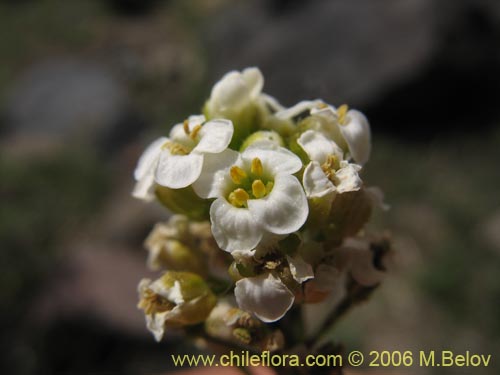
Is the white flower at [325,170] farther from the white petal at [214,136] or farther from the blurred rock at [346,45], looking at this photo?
the blurred rock at [346,45]

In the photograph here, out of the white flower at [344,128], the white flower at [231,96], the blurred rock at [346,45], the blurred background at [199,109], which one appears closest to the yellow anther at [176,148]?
the white flower at [231,96]

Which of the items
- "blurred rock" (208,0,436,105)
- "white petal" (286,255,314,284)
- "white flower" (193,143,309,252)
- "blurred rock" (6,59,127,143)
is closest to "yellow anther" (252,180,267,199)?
"white flower" (193,143,309,252)

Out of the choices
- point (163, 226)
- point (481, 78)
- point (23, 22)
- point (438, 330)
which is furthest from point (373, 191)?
point (23, 22)

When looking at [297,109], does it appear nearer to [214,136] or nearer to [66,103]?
[214,136]

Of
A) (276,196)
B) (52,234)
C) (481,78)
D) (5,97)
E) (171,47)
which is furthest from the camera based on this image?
(171,47)

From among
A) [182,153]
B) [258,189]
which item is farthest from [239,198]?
[182,153]

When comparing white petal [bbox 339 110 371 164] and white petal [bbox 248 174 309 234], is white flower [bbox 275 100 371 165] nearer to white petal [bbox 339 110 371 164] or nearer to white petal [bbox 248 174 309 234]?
white petal [bbox 339 110 371 164]

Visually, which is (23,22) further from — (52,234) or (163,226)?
(163,226)
